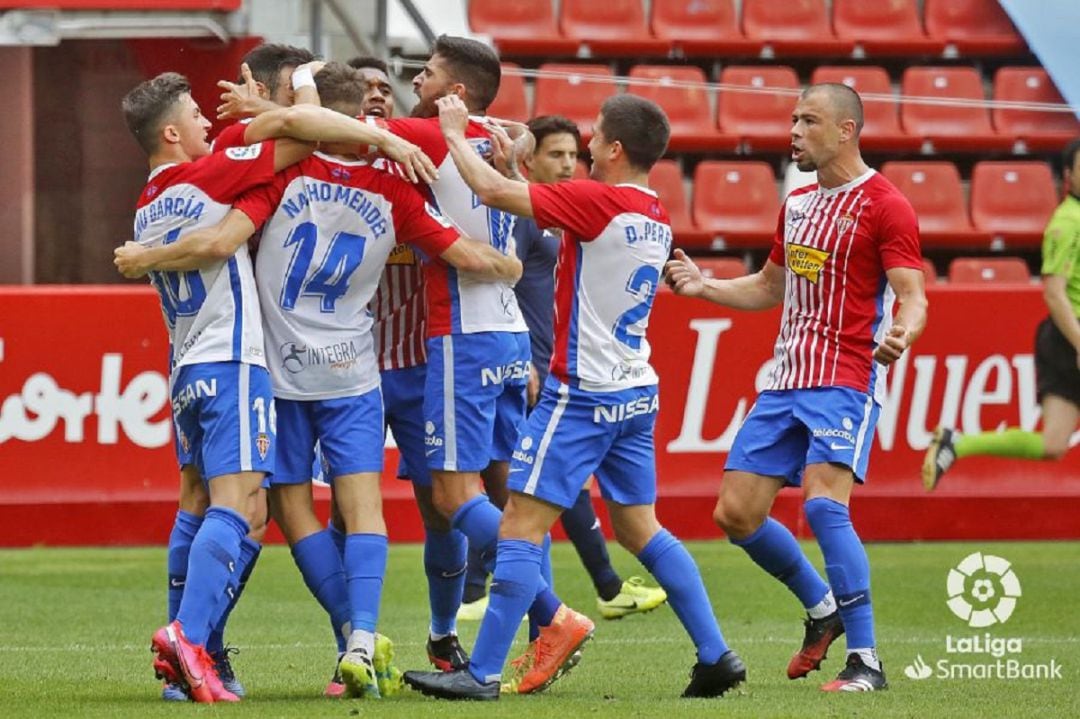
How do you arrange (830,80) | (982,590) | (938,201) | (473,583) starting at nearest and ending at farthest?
1. (473,583)
2. (982,590)
3. (938,201)
4. (830,80)

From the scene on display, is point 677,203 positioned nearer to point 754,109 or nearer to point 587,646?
point 754,109

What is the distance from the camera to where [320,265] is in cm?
646

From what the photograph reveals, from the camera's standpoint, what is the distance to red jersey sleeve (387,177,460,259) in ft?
21.4

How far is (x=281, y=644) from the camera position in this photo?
26.7ft

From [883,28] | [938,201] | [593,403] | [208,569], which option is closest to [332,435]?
[208,569]

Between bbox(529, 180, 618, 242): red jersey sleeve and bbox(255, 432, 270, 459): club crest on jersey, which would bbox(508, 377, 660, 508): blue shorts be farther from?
bbox(255, 432, 270, 459): club crest on jersey

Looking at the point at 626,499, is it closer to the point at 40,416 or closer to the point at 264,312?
the point at 264,312

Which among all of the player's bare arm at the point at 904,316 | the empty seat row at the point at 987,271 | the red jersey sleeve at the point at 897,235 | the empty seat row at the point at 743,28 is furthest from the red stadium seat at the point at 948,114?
the player's bare arm at the point at 904,316

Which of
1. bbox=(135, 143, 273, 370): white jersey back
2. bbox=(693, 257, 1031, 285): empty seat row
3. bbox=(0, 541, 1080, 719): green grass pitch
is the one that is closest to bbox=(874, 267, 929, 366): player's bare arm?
bbox=(0, 541, 1080, 719): green grass pitch

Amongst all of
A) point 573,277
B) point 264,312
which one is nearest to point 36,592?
point 264,312

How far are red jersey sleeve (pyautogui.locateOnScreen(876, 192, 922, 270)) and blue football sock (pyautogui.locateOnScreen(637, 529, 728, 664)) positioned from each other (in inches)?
51.0

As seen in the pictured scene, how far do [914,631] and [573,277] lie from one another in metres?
3.05

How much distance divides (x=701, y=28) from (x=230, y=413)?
1113 cm

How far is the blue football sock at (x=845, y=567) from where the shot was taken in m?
6.82
